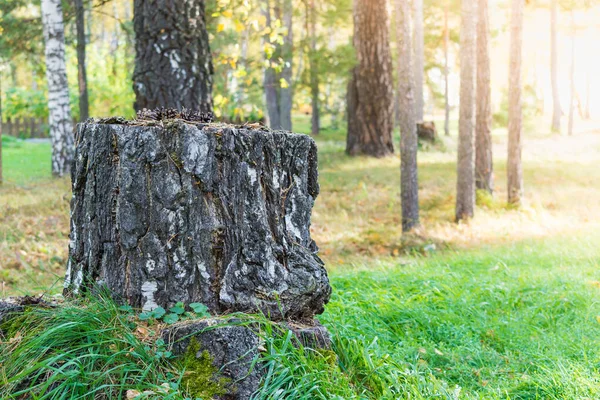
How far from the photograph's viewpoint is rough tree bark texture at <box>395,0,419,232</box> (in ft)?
26.0

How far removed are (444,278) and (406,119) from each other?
3.34 metres

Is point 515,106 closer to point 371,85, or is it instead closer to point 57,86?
point 371,85

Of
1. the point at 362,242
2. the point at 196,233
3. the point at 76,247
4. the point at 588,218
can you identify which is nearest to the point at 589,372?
the point at 196,233

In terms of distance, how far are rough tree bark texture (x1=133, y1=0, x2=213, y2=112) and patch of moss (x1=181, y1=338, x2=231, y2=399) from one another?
4.97 metres

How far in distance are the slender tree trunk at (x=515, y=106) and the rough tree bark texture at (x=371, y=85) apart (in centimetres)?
454

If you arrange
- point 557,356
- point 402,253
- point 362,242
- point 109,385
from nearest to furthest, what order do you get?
point 109,385
point 557,356
point 402,253
point 362,242

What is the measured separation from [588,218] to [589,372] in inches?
285

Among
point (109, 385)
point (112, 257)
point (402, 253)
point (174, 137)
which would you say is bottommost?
point (402, 253)

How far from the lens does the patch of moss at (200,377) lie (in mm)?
2559

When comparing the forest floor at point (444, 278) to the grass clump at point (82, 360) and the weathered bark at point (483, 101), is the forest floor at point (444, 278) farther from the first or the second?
the weathered bark at point (483, 101)

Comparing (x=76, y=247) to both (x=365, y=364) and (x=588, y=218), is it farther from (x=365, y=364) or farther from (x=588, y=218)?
(x=588, y=218)

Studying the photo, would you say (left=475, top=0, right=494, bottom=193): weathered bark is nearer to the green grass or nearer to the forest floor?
the forest floor

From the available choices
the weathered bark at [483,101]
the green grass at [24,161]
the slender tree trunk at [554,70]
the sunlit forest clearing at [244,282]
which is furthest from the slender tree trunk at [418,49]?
the sunlit forest clearing at [244,282]

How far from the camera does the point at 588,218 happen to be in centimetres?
989
